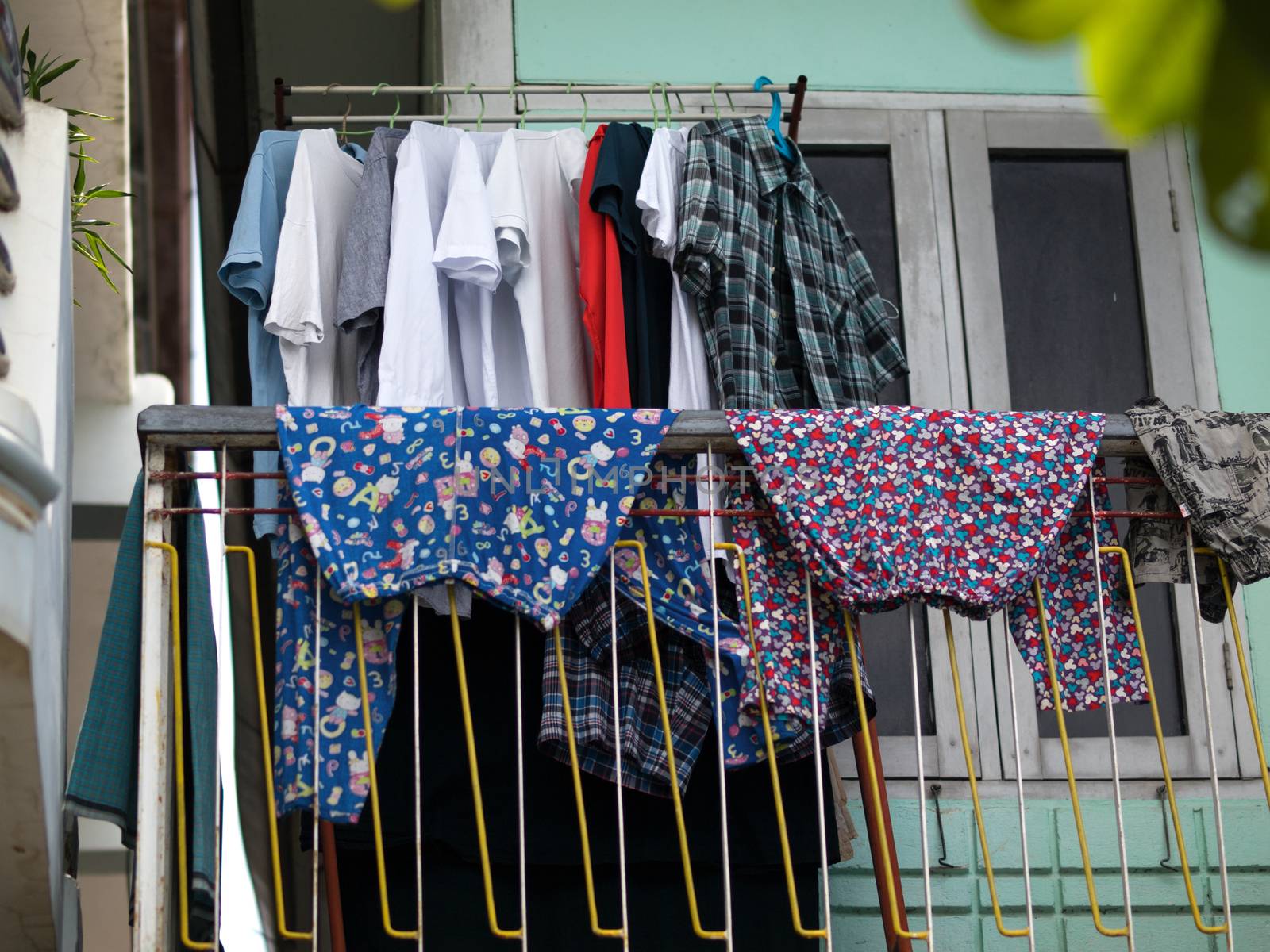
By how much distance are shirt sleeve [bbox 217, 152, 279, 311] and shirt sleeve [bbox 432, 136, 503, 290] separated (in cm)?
36

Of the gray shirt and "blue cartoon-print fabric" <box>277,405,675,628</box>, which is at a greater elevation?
the gray shirt

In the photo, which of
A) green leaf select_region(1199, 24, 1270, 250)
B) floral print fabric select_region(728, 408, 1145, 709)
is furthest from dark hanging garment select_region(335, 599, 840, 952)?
green leaf select_region(1199, 24, 1270, 250)

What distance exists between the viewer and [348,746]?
2518 millimetres

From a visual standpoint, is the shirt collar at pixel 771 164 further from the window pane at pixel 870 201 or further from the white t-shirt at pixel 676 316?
the window pane at pixel 870 201

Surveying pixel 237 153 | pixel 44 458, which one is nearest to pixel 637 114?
pixel 44 458

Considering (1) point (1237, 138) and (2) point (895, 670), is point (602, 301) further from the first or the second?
(1) point (1237, 138)

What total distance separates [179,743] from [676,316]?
4.34 ft

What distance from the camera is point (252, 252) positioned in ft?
10.1

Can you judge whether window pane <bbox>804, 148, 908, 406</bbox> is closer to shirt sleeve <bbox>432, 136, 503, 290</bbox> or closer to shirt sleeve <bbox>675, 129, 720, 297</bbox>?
shirt sleeve <bbox>675, 129, 720, 297</bbox>

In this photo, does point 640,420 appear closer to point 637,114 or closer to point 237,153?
point 637,114

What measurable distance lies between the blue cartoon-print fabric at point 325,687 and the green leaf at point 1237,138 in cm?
214

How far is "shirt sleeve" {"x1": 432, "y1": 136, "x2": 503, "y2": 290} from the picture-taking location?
10.1 ft

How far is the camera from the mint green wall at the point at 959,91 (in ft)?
11.5

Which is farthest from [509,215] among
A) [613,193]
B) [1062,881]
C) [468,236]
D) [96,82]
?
[96,82]
